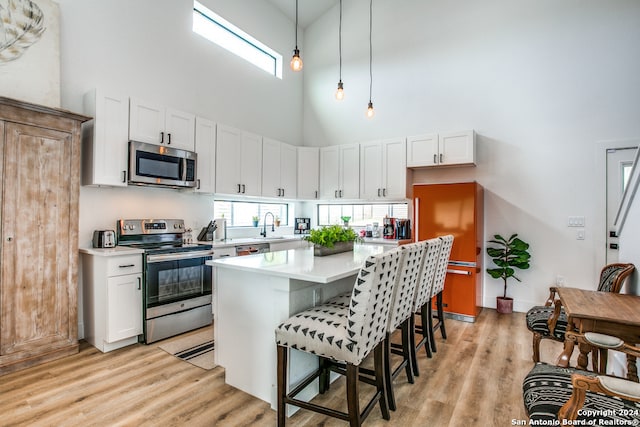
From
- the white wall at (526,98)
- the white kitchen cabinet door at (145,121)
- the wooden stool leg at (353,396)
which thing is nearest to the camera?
the wooden stool leg at (353,396)

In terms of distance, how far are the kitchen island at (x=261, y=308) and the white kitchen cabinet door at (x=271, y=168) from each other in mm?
2581

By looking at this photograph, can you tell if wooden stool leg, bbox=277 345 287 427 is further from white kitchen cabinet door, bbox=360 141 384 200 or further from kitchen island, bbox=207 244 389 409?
white kitchen cabinet door, bbox=360 141 384 200

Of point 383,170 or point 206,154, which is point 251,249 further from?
point 383,170

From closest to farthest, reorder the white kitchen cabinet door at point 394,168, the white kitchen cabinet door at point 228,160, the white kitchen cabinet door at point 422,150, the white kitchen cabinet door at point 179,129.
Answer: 1. the white kitchen cabinet door at point 179,129
2. the white kitchen cabinet door at point 228,160
3. the white kitchen cabinet door at point 422,150
4. the white kitchen cabinet door at point 394,168

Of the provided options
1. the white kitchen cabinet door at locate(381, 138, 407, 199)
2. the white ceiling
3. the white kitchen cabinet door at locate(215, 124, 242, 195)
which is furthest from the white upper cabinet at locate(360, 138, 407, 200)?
the white ceiling

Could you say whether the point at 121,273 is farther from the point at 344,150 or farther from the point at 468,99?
the point at 468,99

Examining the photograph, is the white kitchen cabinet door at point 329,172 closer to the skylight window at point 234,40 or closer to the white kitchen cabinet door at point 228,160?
the white kitchen cabinet door at point 228,160

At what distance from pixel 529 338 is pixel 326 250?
7.90ft

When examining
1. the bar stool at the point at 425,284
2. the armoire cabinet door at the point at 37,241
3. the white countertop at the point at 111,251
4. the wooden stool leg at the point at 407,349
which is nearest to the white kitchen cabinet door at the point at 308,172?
the white countertop at the point at 111,251

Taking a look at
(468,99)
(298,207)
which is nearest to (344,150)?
(298,207)

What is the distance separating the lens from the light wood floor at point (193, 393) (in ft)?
6.49

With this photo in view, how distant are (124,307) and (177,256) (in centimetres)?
64

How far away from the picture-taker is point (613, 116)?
3.77 meters

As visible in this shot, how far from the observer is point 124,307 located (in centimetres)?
301
